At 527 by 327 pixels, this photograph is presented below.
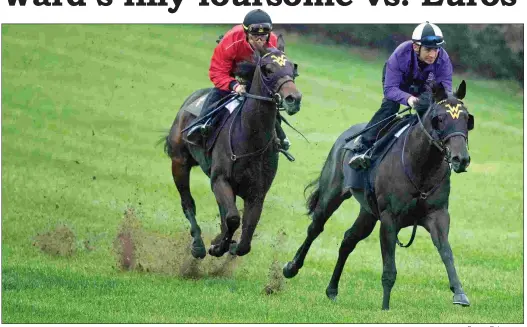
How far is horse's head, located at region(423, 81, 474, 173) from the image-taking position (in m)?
11.5

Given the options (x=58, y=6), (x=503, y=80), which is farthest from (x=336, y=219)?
(x=503, y=80)

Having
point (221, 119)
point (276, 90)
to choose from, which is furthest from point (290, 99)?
point (221, 119)

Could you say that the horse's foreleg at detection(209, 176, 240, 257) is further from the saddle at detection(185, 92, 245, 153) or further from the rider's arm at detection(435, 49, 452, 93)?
the rider's arm at detection(435, 49, 452, 93)

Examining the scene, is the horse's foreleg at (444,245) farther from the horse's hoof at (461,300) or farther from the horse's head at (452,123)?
the horse's head at (452,123)

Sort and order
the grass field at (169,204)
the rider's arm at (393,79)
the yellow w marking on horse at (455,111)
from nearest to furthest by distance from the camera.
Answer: the yellow w marking on horse at (455,111) → the rider's arm at (393,79) → the grass field at (169,204)

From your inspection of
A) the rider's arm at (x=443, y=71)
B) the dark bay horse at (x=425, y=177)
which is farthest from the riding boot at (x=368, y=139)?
the rider's arm at (x=443, y=71)

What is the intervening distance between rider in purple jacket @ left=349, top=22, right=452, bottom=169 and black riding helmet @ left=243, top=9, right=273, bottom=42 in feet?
4.45

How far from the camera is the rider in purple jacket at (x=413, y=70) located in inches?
493

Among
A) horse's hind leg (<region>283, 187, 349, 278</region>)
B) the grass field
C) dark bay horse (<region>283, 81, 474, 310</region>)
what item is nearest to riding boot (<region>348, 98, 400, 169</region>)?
dark bay horse (<region>283, 81, 474, 310</region>)

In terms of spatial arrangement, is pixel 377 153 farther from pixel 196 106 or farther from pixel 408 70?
pixel 196 106

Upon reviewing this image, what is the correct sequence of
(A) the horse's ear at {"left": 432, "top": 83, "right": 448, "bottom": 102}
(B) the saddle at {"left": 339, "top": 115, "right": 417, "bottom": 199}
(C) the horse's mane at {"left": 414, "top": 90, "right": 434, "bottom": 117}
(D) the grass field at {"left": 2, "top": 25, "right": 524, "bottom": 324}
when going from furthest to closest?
(D) the grass field at {"left": 2, "top": 25, "right": 524, "bottom": 324} < (B) the saddle at {"left": 339, "top": 115, "right": 417, "bottom": 199} < (C) the horse's mane at {"left": 414, "top": 90, "right": 434, "bottom": 117} < (A) the horse's ear at {"left": 432, "top": 83, "right": 448, "bottom": 102}

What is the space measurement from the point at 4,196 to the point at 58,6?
848 centimetres

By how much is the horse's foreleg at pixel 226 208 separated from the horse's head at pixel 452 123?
7.97ft

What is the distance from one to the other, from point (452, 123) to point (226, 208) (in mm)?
2825
